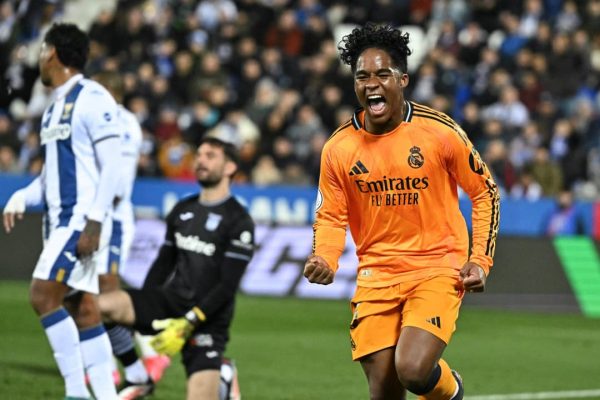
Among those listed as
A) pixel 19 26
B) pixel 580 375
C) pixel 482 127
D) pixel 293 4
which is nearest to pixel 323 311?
pixel 580 375

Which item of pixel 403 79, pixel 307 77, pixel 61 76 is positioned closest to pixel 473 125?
pixel 307 77

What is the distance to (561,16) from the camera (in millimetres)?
22531

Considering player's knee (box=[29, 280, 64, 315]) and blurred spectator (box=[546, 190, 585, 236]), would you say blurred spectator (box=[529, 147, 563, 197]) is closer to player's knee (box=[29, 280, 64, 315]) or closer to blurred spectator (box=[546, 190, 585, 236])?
blurred spectator (box=[546, 190, 585, 236])

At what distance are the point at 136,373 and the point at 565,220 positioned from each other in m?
10.7

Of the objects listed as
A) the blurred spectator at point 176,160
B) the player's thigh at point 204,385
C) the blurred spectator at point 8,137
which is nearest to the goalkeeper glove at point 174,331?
the player's thigh at point 204,385

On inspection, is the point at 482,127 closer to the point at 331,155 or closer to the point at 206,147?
the point at 206,147

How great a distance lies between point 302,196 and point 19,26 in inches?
214

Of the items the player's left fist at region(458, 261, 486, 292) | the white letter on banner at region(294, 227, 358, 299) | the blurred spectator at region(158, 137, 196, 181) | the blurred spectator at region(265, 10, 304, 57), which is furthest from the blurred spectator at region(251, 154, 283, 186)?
the player's left fist at region(458, 261, 486, 292)

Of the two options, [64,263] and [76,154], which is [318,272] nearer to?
[64,263]

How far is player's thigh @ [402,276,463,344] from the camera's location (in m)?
6.20

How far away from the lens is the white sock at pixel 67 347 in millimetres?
7336

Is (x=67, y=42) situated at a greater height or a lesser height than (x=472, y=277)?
greater

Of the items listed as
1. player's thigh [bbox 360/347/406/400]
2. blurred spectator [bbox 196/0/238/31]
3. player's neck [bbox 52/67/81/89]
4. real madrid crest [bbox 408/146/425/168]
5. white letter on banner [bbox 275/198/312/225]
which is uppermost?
blurred spectator [bbox 196/0/238/31]

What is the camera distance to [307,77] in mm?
21531
